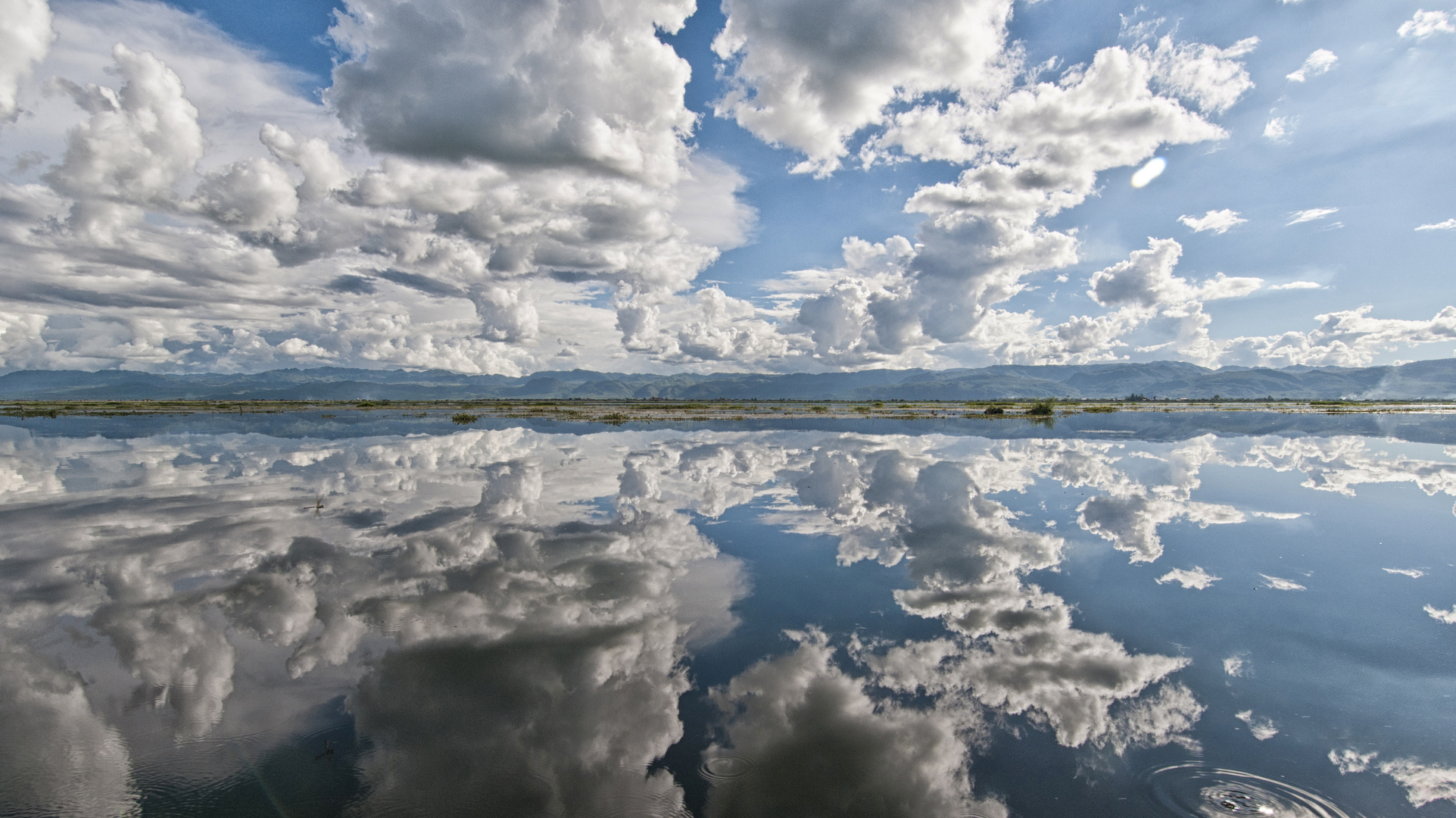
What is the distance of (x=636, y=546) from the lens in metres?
19.3

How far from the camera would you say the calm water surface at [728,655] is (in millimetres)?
8086

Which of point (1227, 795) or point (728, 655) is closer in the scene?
point (1227, 795)

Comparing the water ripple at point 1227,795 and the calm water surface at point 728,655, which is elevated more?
the water ripple at point 1227,795

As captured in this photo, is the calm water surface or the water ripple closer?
the water ripple

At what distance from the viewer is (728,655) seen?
38.3ft

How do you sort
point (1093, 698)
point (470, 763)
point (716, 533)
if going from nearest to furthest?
point (470, 763), point (1093, 698), point (716, 533)

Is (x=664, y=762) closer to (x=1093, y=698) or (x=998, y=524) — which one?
(x=1093, y=698)

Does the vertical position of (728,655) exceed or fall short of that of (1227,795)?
it falls short

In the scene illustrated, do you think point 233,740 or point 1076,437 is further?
point 1076,437

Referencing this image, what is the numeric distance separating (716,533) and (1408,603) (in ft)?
59.4

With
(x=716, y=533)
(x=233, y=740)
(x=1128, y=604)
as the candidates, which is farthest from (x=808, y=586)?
(x=233, y=740)

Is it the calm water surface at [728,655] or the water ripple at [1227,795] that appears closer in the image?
the water ripple at [1227,795]

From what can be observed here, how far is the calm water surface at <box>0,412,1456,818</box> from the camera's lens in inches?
318

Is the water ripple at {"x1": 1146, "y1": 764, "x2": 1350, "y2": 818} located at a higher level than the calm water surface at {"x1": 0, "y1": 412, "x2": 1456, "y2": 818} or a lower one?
higher
